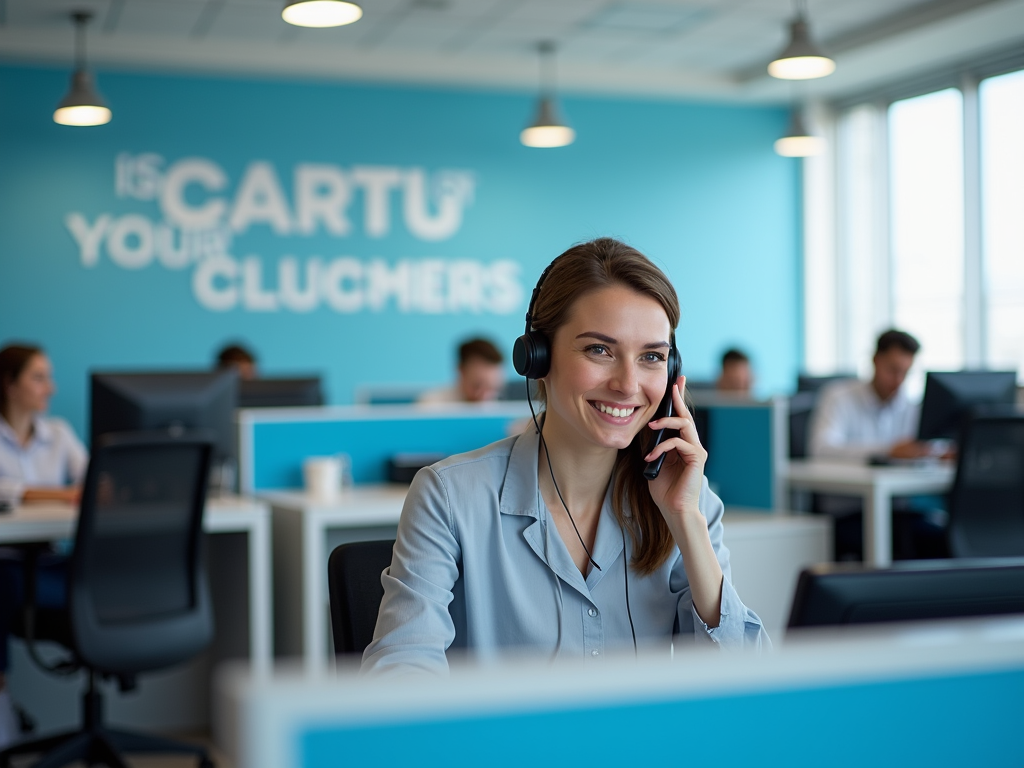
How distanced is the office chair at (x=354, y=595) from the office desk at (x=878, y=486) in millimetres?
2683

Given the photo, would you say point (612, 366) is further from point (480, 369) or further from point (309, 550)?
point (480, 369)

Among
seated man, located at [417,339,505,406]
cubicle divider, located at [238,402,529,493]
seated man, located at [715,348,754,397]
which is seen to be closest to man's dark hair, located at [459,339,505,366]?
seated man, located at [417,339,505,406]

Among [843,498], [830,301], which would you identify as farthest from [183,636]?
[830,301]

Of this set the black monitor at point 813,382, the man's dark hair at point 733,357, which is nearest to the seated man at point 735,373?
the man's dark hair at point 733,357

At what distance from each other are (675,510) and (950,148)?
258 inches

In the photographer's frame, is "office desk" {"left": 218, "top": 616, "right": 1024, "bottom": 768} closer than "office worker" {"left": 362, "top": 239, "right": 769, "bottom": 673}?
Yes

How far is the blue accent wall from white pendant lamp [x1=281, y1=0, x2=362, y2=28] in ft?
10.3

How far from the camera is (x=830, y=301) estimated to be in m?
8.36

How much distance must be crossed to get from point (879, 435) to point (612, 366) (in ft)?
12.7

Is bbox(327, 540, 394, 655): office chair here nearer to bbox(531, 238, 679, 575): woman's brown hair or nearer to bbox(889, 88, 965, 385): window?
bbox(531, 238, 679, 575): woman's brown hair

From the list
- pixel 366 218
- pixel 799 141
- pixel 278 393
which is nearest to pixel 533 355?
pixel 278 393

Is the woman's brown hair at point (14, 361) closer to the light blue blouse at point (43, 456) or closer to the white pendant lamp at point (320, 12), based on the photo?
the light blue blouse at point (43, 456)

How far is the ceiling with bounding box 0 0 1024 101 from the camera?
605cm

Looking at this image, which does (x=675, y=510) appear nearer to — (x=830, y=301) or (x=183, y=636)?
(x=183, y=636)
